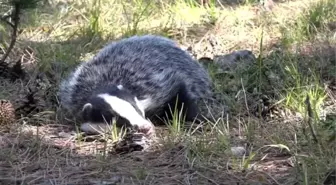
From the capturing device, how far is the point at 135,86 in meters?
4.69

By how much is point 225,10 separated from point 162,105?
112 inches

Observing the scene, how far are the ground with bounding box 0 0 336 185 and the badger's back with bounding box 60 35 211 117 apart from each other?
7.2 inches

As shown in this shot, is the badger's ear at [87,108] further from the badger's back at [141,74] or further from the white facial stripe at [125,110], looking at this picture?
the badger's back at [141,74]

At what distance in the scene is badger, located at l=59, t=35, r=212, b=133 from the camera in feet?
14.0

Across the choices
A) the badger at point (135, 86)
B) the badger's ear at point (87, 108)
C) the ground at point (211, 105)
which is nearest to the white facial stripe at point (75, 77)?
the badger at point (135, 86)

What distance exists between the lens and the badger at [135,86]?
427 cm

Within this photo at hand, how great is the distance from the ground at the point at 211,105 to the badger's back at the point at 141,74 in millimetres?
184

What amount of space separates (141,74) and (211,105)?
0.55 metres

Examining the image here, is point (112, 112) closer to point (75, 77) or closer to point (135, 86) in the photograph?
point (135, 86)

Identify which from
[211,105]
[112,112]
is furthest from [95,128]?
[211,105]

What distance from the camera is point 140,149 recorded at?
3822mm

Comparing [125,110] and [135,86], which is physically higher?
[135,86]

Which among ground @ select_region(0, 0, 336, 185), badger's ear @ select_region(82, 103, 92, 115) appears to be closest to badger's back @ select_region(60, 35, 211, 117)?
ground @ select_region(0, 0, 336, 185)

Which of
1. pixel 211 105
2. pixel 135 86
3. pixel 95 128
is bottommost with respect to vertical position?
pixel 95 128
